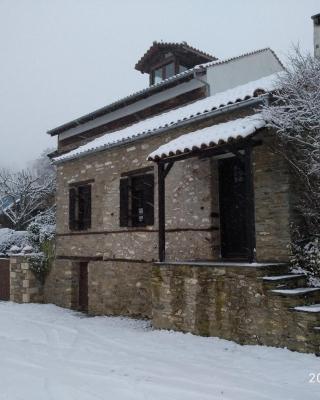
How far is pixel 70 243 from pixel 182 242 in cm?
518

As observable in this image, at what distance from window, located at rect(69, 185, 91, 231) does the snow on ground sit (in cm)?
489

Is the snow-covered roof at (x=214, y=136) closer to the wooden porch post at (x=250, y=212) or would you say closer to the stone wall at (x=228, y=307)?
the wooden porch post at (x=250, y=212)

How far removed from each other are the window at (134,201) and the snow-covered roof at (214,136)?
2.64 meters

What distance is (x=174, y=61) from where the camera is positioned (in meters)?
14.7

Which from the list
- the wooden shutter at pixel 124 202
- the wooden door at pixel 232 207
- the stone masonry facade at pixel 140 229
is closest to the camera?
the stone masonry facade at pixel 140 229

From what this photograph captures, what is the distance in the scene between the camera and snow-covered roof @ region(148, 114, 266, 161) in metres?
7.10

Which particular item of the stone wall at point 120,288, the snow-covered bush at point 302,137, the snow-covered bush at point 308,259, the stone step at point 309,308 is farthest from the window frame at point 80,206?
the stone step at point 309,308

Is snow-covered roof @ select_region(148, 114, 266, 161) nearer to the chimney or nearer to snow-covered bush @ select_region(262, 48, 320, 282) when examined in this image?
snow-covered bush @ select_region(262, 48, 320, 282)

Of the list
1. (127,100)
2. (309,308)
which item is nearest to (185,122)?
(309,308)

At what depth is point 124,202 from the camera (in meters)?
11.4

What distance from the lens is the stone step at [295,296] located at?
608cm

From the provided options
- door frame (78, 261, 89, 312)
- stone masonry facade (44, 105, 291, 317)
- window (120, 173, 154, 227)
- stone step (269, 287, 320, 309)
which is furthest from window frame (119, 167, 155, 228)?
Answer: stone step (269, 287, 320, 309)

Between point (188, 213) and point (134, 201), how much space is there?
2.31 metres

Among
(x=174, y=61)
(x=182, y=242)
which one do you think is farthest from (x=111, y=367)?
(x=174, y=61)
